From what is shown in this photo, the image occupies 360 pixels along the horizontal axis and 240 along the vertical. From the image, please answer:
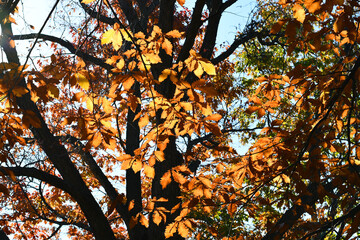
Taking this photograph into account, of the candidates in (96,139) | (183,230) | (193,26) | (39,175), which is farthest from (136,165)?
(39,175)

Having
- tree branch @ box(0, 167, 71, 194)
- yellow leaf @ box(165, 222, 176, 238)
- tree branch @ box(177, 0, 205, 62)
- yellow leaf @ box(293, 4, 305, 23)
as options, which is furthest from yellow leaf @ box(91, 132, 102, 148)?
tree branch @ box(0, 167, 71, 194)

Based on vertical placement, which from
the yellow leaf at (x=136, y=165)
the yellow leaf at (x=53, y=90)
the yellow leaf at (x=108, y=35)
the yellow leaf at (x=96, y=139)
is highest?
the yellow leaf at (x=108, y=35)

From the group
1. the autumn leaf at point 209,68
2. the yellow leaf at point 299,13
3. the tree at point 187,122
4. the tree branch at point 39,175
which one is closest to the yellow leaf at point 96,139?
the tree at point 187,122

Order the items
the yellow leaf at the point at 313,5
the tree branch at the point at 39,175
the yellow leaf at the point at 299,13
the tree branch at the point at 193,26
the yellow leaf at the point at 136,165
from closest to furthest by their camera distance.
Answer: the yellow leaf at the point at 313,5 → the yellow leaf at the point at 299,13 → the yellow leaf at the point at 136,165 → the tree branch at the point at 193,26 → the tree branch at the point at 39,175

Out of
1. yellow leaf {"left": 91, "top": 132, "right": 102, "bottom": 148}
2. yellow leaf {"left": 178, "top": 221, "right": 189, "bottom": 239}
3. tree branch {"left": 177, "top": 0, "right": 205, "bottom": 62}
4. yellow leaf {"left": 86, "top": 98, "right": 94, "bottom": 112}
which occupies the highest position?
tree branch {"left": 177, "top": 0, "right": 205, "bottom": 62}

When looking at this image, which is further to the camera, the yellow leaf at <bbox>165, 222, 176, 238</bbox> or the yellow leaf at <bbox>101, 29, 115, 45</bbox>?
the yellow leaf at <bbox>165, 222, 176, 238</bbox>

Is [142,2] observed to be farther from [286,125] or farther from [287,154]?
[286,125]

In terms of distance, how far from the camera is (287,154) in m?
3.05

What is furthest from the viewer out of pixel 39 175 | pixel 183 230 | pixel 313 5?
pixel 39 175

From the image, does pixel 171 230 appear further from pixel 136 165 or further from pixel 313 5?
pixel 313 5

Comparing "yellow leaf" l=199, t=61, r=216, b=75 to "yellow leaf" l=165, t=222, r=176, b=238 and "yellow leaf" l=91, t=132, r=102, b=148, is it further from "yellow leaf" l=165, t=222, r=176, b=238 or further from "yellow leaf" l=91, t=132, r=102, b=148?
"yellow leaf" l=165, t=222, r=176, b=238

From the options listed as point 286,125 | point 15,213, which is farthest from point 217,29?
point 15,213

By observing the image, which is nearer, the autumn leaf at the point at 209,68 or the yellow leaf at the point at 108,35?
the autumn leaf at the point at 209,68

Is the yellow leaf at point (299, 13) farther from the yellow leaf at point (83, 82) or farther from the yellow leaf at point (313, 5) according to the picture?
the yellow leaf at point (83, 82)
